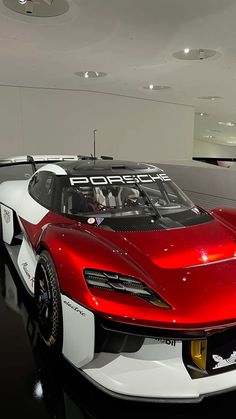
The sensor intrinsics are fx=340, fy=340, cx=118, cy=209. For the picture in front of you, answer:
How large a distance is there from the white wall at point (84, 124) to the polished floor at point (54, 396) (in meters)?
6.62

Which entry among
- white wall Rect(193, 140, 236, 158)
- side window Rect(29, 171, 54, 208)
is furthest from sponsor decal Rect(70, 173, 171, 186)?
white wall Rect(193, 140, 236, 158)

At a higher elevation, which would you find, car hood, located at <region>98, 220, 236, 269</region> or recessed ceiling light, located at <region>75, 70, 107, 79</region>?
recessed ceiling light, located at <region>75, 70, 107, 79</region>

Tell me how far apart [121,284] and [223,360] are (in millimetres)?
534

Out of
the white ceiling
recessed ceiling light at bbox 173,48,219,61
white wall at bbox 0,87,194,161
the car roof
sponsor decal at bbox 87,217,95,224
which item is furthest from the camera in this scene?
white wall at bbox 0,87,194,161

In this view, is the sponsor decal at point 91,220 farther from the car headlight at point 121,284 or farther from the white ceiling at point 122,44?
the white ceiling at point 122,44

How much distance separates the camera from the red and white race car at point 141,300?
4.48ft

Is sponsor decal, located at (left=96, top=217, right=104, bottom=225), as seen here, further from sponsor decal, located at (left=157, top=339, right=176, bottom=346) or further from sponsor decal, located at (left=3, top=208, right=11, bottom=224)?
sponsor decal, located at (left=3, top=208, right=11, bottom=224)

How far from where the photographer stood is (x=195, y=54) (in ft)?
16.1

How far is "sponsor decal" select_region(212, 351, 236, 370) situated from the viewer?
1424mm

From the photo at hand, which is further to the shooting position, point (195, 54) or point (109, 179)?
point (195, 54)

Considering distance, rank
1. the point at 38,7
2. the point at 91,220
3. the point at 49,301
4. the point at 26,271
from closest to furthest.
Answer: the point at 49,301
the point at 91,220
the point at 26,271
the point at 38,7

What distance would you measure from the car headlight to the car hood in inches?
7.5

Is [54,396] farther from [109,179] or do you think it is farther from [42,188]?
[42,188]

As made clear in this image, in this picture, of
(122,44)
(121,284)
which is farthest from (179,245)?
(122,44)
